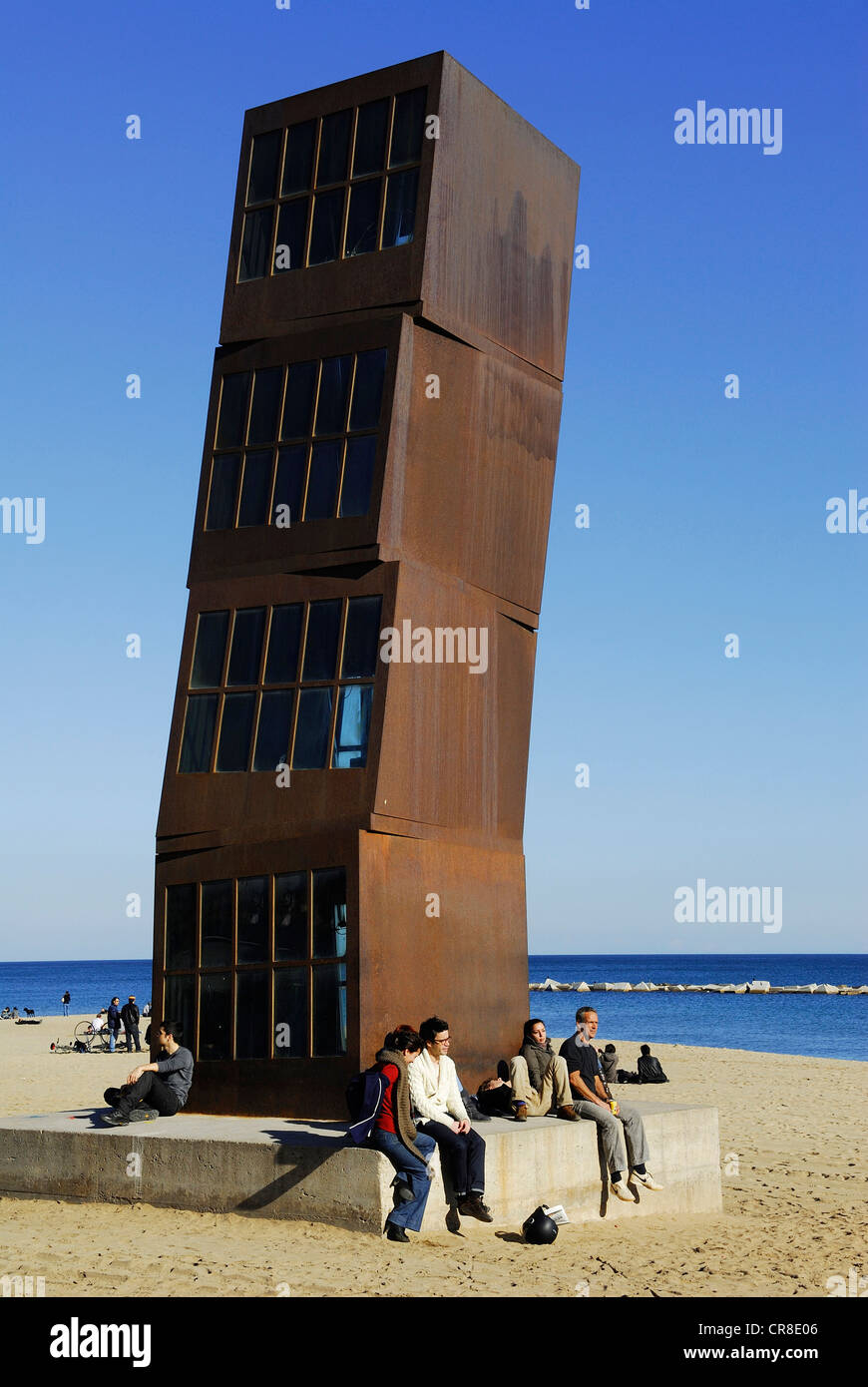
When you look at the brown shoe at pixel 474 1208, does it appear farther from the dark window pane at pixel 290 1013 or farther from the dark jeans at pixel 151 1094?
the dark jeans at pixel 151 1094

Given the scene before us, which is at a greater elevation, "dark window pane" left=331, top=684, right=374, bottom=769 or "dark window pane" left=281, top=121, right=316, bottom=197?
"dark window pane" left=281, top=121, right=316, bottom=197

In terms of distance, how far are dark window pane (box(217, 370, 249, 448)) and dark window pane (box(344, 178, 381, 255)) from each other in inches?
66.5

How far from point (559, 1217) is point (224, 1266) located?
284cm

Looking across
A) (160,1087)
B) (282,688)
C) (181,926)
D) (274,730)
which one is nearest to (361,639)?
(282,688)

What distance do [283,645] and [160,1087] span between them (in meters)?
4.25

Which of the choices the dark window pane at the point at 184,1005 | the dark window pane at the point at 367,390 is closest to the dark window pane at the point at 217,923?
the dark window pane at the point at 184,1005

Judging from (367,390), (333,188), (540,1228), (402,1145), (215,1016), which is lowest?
(540,1228)

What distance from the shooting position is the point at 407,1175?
10688 mm

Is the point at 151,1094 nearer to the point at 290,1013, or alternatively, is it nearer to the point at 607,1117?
the point at 290,1013

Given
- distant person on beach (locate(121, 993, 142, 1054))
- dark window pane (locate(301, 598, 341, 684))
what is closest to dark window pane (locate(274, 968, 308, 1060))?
dark window pane (locate(301, 598, 341, 684))

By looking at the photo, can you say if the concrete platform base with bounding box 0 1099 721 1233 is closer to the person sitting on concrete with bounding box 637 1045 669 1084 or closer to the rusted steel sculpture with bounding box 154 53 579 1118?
the rusted steel sculpture with bounding box 154 53 579 1118

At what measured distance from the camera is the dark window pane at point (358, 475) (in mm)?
13883

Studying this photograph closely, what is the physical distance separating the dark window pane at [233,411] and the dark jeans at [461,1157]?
7277mm

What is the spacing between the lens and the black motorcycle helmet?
11.1m
